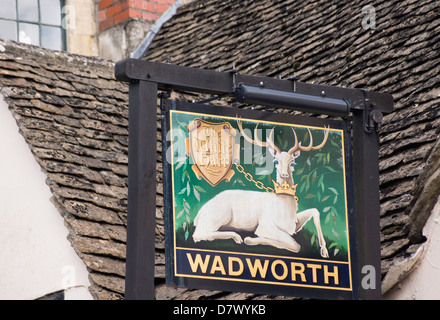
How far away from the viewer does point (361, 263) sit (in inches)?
179

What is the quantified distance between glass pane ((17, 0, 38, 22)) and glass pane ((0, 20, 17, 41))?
14 centimetres

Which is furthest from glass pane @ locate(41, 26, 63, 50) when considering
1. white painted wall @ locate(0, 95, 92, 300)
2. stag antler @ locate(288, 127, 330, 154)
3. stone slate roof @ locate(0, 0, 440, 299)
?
stag antler @ locate(288, 127, 330, 154)

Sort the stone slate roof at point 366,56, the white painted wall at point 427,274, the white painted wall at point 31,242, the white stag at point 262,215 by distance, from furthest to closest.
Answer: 1. the white painted wall at point 31,242
2. the stone slate roof at point 366,56
3. the white painted wall at point 427,274
4. the white stag at point 262,215

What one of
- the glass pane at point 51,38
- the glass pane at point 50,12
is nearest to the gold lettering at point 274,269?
the glass pane at point 51,38

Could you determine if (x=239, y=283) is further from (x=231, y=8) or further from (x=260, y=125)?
(x=231, y=8)

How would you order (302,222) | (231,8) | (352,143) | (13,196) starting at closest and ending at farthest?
(302,222), (352,143), (13,196), (231,8)

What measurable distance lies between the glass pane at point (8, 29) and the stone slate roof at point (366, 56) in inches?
62.6

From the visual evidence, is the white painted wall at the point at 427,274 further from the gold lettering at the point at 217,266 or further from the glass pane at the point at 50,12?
the glass pane at the point at 50,12

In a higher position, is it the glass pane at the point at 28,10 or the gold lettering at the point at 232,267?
the glass pane at the point at 28,10

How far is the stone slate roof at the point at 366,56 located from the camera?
5348 millimetres

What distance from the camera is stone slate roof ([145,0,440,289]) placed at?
5.35 m

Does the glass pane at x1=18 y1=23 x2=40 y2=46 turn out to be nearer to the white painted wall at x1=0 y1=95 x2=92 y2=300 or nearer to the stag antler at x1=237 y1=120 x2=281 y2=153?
the white painted wall at x1=0 y1=95 x2=92 y2=300
